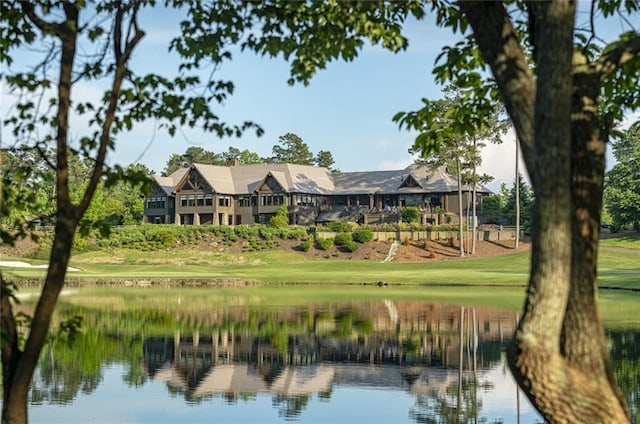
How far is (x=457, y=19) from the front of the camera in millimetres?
9227

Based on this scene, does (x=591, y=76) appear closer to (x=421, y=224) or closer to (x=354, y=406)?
(x=354, y=406)

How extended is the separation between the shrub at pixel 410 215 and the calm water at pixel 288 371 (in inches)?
2355

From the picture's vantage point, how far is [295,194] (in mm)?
100750

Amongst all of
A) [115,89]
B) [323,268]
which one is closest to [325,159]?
[323,268]

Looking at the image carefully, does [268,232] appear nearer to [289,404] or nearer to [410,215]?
[410,215]

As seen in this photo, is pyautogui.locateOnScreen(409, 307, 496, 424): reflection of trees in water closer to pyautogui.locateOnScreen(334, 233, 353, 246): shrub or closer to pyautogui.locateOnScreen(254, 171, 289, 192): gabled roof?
pyautogui.locateOnScreen(334, 233, 353, 246): shrub

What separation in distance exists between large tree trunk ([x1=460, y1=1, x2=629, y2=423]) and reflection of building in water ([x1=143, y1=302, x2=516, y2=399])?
11.2 m

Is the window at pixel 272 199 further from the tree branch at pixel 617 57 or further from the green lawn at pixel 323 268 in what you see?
the tree branch at pixel 617 57

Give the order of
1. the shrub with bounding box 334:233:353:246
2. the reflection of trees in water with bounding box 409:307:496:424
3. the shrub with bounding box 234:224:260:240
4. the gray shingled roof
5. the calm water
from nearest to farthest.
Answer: the reflection of trees in water with bounding box 409:307:496:424
the calm water
the shrub with bounding box 334:233:353:246
the shrub with bounding box 234:224:260:240
the gray shingled roof

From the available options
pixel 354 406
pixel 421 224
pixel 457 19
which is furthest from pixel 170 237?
pixel 457 19

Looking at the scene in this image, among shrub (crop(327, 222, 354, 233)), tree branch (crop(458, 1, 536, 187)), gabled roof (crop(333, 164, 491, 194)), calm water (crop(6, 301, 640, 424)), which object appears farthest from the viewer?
gabled roof (crop(333, 164, 491, 194))

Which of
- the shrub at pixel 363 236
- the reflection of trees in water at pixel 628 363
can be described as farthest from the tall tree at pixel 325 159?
the reflection of trees in water at pixel 628 363

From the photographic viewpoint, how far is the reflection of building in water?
18.6m

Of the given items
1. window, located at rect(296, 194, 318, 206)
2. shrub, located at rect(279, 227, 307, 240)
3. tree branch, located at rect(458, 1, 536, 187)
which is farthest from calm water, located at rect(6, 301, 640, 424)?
window, located at rect(296, 194, 318, 206)
